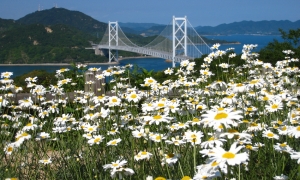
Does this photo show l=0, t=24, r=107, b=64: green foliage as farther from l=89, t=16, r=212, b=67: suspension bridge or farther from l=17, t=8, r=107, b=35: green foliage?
l=17, t=8, r=107, b=35: green foliage

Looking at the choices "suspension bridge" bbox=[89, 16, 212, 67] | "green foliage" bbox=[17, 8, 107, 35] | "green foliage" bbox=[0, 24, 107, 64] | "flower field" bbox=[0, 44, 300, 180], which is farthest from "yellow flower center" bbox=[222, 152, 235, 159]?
"green foliage" bbox=[17, 8, 107, 35]

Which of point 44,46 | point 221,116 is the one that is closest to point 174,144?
point 221,116

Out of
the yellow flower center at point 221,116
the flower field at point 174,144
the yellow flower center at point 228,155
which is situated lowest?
the flower field at point 174,144

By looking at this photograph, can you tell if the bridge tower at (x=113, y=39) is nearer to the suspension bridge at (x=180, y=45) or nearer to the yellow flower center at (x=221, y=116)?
the suspension bridge at (x=180, y=45)

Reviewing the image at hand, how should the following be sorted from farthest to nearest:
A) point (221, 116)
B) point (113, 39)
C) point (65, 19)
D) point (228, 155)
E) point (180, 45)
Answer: point (65, 19), point (113, 39), point (180, 45), point (221, 116), point (228, 155)

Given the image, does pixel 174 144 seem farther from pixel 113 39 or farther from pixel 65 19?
pixel 65 19

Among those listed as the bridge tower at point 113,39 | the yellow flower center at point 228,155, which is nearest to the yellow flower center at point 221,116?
the yellow flower center at point 228,155

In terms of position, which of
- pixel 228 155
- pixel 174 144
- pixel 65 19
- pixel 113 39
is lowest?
pixel 174 144

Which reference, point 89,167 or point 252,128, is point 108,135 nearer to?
point 89,167

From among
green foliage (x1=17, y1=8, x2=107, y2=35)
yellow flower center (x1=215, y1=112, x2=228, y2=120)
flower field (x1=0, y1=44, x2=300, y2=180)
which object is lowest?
flower field (x1=0, y1=44, x2=300, y2=180)

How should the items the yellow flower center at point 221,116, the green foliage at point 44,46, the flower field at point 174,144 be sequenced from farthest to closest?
the green foliage at point 44,46, the flower field at point 174,144, the yellow flower center at point 221,116

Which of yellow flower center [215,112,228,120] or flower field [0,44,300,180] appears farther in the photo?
flower field [0,44,300,180]
